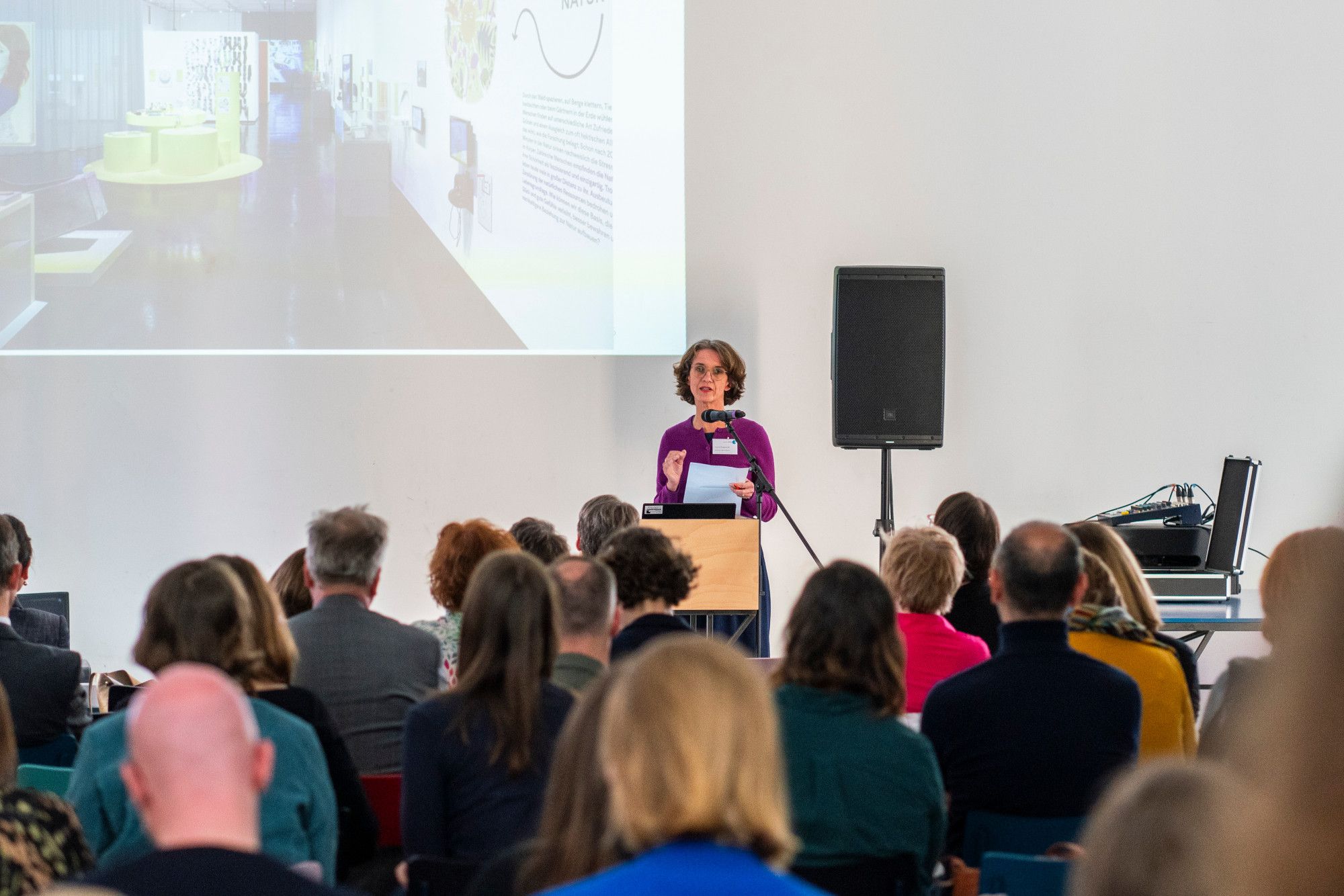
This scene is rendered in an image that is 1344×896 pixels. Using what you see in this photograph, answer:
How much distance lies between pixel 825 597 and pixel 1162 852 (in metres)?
1.18

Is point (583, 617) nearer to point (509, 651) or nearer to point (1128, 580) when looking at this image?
point (509, 651)

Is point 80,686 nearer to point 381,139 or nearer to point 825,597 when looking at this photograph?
point 825,597

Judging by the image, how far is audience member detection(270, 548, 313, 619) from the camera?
10.4 ft

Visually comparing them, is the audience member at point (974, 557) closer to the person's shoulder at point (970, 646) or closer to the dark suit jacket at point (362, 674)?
the person's shoulder at point (970, 646)

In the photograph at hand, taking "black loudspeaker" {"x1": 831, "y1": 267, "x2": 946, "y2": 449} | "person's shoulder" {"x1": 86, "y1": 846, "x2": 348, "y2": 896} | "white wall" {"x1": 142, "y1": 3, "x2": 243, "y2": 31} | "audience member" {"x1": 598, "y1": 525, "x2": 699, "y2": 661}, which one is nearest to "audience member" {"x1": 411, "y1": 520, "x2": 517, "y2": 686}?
"audience member" {"x1": 598, "y1": 525, "x2": 699, "y2": 661}

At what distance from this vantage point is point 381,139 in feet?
18.5

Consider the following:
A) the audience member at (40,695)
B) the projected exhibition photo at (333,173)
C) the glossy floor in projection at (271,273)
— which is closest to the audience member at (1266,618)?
the audience member at (40,695)

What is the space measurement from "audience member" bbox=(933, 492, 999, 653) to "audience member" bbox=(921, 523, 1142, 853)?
1.05 meters

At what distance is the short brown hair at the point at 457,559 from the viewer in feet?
10.3

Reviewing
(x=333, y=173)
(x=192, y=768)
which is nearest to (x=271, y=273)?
(x=333, y=173)

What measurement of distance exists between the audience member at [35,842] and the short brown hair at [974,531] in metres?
2.46

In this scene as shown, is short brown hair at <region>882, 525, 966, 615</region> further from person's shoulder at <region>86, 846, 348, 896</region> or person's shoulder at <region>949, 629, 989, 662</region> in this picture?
person's shoulder at <region>86, 846, 348, 896</region>

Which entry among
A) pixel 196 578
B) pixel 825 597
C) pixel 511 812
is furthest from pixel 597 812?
pixel 196 578

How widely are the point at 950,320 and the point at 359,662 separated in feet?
12.7
